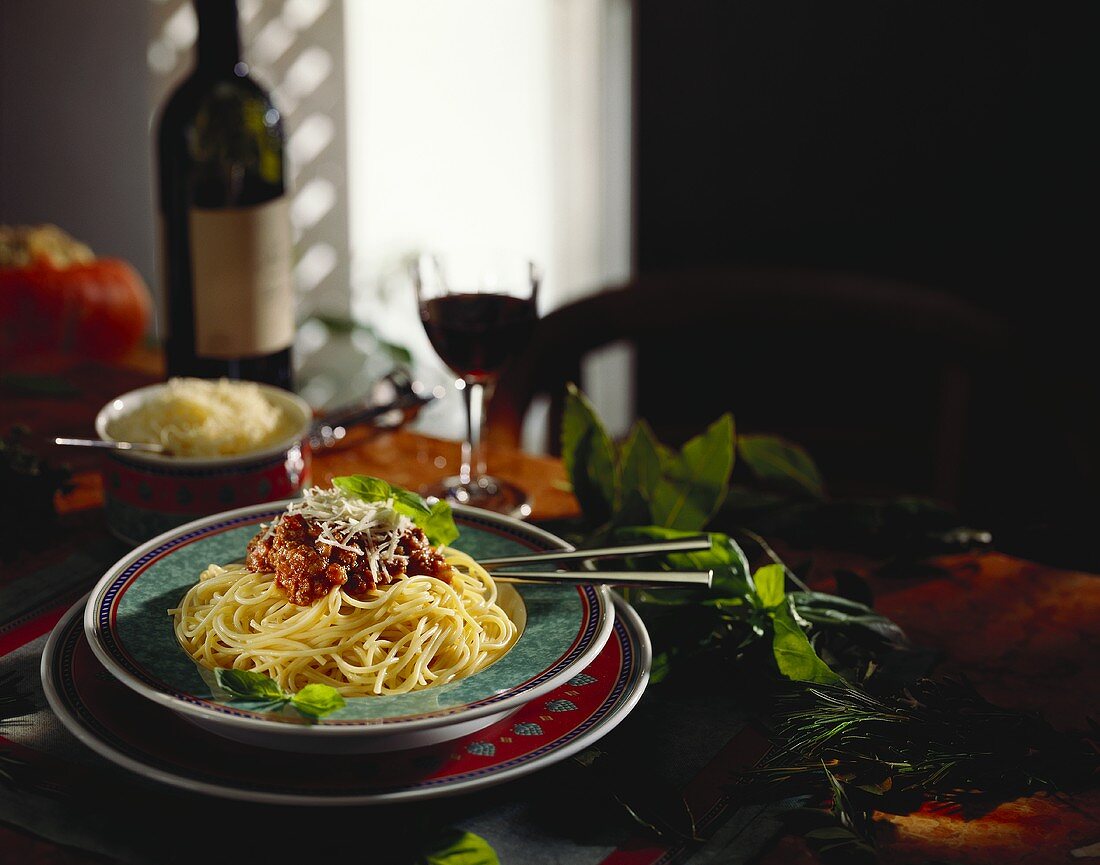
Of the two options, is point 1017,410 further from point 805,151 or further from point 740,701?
point 740,701

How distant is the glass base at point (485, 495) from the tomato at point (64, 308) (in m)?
0.73

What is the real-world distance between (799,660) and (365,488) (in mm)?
307

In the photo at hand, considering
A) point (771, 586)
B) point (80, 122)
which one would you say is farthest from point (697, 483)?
point (80, 122)

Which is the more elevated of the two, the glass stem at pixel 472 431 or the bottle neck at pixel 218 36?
the bottle neck at pixel 218 36

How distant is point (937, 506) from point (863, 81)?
2.06m

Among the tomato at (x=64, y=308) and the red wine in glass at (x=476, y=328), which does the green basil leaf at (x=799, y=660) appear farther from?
the tomato at (x=64, y=308)

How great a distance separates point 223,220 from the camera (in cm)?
117

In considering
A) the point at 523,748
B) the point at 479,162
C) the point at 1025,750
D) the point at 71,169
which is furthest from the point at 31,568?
the point at 479,162

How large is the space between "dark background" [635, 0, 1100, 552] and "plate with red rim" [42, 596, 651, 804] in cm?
177

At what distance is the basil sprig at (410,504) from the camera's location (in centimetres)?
75

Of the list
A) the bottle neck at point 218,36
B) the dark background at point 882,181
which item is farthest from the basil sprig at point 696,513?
the dark background at point 882,181

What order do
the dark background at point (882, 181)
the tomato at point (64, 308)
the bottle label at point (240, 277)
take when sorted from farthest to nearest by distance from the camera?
the dark background at point (882, 181)
the tomato at point (64, 308)
the bottle label at point (240, 277)

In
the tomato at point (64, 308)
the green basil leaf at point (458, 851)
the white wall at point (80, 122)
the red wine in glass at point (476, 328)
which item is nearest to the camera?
the green basil leaf at point (458, 851)

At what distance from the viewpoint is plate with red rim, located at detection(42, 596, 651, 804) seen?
0.59 m
